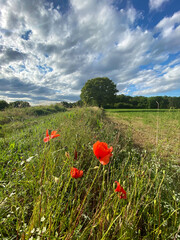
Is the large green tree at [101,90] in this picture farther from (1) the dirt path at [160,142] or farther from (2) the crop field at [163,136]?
(1) the dirt path at [160,142]

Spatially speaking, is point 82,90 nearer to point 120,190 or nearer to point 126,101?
point 126,101

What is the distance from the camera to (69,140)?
7.62ft

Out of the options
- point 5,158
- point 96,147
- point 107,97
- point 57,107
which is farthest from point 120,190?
point 107,97

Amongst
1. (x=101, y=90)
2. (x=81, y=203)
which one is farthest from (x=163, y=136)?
(x=101, y=90)

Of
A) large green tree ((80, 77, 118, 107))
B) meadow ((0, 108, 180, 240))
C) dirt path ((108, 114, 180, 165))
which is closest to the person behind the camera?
meadow ((0, 108, 180, 240))

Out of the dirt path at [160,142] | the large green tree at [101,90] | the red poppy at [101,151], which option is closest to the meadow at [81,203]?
the red poppy at [101,151]

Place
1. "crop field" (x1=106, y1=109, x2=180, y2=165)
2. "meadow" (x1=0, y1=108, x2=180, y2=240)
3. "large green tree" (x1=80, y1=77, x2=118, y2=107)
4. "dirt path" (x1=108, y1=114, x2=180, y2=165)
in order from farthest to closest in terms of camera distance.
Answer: "large green tree" (x1=80, y1=77, x2=118, y2=107)
"crop field" (x1=106, y1=109, x2=180, y2=165)
"dirt path" (x1=108, y1=114, x2=180, y2=165)
"meadow" (x1=0, y1=108, x2=180, y2=240)

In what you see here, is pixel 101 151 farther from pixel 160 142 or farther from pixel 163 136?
pixel 163 136

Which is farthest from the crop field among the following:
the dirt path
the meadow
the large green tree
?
the large green tree

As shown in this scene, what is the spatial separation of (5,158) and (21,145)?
69 centimetres

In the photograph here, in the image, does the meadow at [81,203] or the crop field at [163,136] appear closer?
the meadow at [81,203]

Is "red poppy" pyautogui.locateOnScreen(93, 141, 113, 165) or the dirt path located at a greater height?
"red poppy" pyautogui.locateOnScreen(93, 141, 113, 165)

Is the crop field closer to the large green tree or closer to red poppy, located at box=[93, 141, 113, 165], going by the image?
red poppy, located at box=[93, 141, 113, 165]

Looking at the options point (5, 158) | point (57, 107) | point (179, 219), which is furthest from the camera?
point (57, 107)
